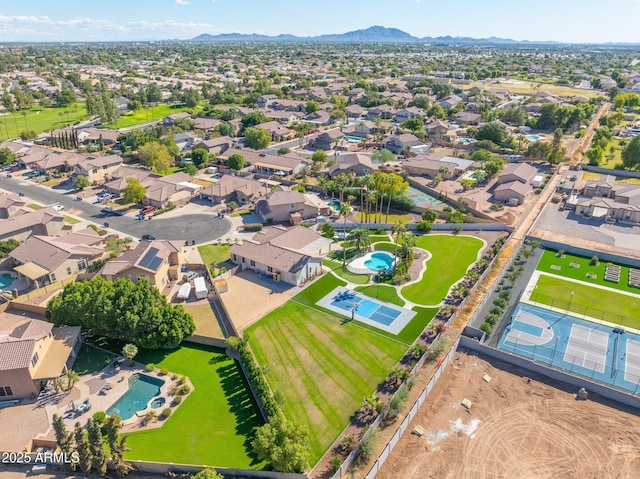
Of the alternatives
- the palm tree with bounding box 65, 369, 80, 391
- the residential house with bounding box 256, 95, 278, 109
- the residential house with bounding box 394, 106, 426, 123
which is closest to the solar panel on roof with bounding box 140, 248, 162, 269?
the palm tree with bounding box 65, 369, 80, 391

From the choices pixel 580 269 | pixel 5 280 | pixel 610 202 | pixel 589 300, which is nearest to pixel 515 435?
pixel 589 300

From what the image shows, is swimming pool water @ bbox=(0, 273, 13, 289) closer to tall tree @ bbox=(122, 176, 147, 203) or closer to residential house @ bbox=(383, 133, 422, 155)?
tall tree @ bbox=(122, 176, 147, 203)

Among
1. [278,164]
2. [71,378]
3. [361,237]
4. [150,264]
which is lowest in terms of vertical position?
[71,378]

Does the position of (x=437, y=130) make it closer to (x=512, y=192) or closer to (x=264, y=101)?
(x=512, y=192)

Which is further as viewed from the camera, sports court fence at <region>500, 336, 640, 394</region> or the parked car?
the parked car

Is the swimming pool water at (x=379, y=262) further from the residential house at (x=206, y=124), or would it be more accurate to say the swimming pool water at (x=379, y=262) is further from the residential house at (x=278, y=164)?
the residential house at (x=206, y=124)

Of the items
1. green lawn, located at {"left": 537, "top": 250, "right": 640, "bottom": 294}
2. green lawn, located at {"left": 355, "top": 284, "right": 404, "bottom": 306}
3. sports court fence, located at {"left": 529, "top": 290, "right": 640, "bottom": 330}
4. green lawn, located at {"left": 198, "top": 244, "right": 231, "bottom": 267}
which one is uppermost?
green lawn, located at {"left": 537, "top": 250, "right": 640, "bottom": 294}
